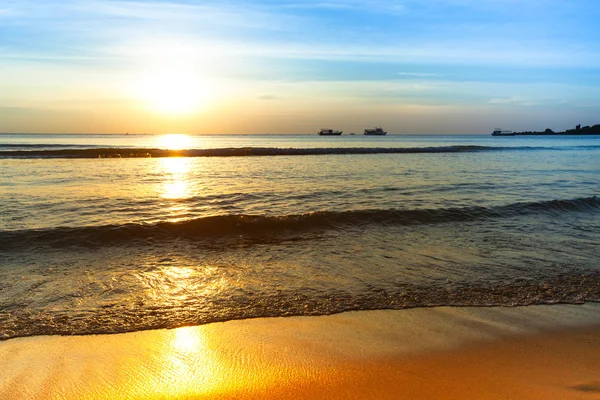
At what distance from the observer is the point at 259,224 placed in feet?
36.7

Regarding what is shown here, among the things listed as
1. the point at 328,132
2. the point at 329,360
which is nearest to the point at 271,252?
the point at 329,360

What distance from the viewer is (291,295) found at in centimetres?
635

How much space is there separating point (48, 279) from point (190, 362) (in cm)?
393

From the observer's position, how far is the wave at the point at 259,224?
31.0 feet

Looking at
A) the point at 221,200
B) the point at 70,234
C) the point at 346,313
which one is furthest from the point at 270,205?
the point at 346,313

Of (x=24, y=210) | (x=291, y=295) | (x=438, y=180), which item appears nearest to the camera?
(x=291, y=295)

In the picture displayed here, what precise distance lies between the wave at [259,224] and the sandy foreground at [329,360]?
5.01 metres

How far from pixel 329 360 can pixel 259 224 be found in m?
7.02

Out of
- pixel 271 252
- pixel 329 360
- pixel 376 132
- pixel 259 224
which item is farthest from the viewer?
pixel 376 132

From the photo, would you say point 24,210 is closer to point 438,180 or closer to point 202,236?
point 202,236

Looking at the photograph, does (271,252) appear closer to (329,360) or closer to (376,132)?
(329,360)

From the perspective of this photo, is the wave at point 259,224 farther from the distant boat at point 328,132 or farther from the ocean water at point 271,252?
the distant boat at point 328,132

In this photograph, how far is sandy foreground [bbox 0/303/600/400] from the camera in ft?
12.5

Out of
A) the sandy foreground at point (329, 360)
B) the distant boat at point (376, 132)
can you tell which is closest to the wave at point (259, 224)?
the sandy foreground at point (329, 360)
